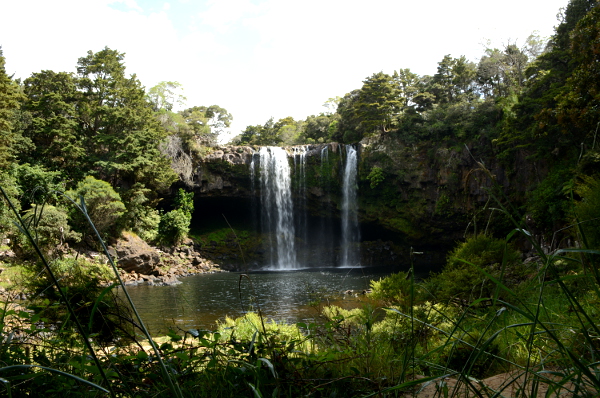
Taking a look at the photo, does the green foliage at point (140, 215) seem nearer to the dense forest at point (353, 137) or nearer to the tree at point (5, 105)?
the dense forest at point (353, 137)

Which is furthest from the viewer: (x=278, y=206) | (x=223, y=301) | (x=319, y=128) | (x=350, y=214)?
(x=319, y=128)

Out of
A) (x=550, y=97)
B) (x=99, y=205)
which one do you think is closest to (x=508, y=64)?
(x=550, y=97)

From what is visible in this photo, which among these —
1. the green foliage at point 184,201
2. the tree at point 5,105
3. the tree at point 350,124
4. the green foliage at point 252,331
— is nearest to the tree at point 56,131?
the tree at point 5,105

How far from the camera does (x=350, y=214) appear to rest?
89.1ft

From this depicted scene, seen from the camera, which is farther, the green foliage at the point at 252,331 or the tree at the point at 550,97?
the tree at the point at 550,97

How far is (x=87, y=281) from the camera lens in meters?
2.76

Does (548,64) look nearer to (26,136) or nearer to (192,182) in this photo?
(192,182)

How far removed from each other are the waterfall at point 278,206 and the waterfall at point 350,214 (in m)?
3.74

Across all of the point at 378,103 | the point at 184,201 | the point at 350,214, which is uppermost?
the point at 378,103

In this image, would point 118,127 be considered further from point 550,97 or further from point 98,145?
point 550,97

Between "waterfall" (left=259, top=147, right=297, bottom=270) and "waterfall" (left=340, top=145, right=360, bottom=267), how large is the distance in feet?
12.3

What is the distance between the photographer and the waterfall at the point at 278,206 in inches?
1057

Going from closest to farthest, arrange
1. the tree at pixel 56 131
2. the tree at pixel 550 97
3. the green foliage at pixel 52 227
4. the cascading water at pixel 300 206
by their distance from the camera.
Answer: the tree at pixel 550 97 < the green foliage at pixel 52 227 < the tree at pixel 56 131 < the cascading water at pixel 300 206

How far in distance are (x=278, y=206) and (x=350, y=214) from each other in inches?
205
